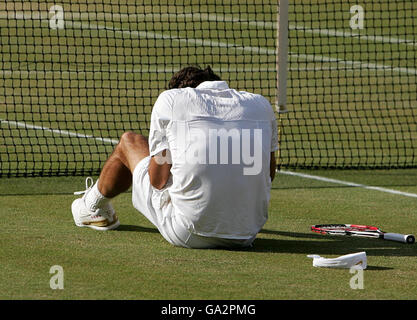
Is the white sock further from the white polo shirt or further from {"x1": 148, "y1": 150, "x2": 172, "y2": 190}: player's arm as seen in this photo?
the white polo shirt

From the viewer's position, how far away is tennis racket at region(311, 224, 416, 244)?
24.7 ft

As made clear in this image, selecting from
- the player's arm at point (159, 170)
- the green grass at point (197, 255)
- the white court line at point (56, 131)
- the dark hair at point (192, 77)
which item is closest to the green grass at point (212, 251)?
the green grass at point (197, 255)

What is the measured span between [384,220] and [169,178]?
2.20 m

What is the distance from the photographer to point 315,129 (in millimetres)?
13164

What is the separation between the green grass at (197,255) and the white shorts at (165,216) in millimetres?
72

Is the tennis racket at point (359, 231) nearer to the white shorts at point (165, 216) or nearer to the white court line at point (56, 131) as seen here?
the white shorts at point (165, 216)

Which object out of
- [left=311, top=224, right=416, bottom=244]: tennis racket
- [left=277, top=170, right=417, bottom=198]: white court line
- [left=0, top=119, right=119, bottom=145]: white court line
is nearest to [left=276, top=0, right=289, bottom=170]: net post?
[left=277, top=170, right=417, bottom=198]: white court line

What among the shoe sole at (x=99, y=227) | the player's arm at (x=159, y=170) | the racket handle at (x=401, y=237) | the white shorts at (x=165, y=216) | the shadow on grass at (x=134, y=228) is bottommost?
the racket handle at (x=401, y=237)

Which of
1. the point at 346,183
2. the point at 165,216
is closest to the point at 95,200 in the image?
the point at 165,216

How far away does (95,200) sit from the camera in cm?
766

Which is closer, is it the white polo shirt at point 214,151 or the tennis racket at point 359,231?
the white polo shirt at point 214,151

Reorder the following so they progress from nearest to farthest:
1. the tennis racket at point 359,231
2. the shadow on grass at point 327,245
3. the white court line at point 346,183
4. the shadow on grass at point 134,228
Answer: the shadow on grass at point 327,245 → the tennis racket at point 359,231 → the shadow on grass at point 134,228 → the white court line at point 346,183

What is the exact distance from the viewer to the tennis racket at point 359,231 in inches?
297
